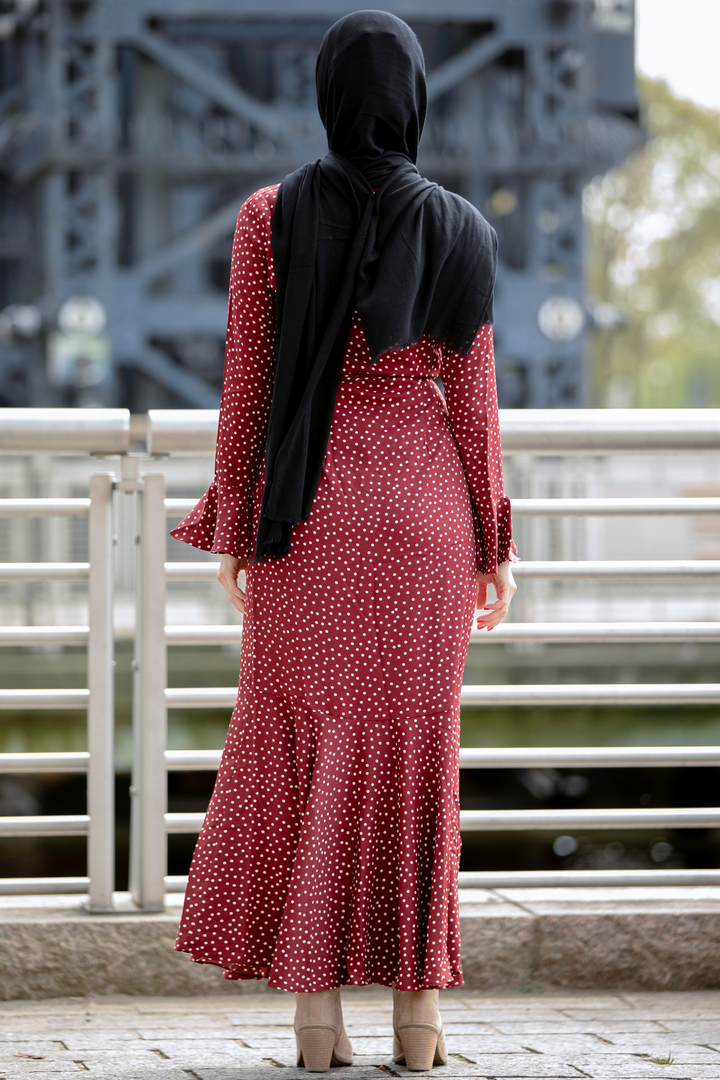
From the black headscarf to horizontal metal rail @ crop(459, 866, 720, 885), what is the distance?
1.39 m

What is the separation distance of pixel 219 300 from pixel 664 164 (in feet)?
74.3

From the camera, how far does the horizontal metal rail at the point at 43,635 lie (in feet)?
10.9

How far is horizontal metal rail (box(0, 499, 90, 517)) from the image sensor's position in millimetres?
3223

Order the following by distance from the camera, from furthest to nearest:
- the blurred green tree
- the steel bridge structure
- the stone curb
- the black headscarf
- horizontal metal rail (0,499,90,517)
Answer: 1. the blurred green tree
2. the steel bridge structure
3. horizontal metal rail (0,499,90,517)
4. the stone curb
5. the black headscarf

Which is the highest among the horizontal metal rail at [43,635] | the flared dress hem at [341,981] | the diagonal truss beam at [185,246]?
the diagonal truss beam at [185,246]

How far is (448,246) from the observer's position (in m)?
2.44

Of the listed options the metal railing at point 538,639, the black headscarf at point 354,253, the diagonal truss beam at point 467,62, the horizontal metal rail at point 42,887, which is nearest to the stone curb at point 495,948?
the horizontal metal rail at point 42,887

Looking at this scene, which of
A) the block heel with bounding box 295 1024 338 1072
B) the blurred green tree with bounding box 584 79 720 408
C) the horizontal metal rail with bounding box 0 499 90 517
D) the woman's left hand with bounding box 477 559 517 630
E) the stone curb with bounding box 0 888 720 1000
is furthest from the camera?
the blurred green tree with bounding box 584 79 720 408

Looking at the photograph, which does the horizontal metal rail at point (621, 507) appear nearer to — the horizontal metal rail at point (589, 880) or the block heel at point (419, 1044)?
the horizontal metal rail at point (589, 880)

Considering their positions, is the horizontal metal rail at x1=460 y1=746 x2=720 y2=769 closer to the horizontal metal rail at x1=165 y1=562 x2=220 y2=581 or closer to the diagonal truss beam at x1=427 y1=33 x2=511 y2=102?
the horizontal metal rail at x1=165 y1=562 x2=220 y2=581

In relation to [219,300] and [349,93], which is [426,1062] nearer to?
[349,93]

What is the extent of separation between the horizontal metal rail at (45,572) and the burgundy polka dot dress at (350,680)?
861 millimetres

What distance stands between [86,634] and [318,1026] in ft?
4.01

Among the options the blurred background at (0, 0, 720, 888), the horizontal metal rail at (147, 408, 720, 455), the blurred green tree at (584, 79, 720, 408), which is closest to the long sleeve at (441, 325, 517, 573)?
the horizontal metal rail at (147, 408, 720, 455)
